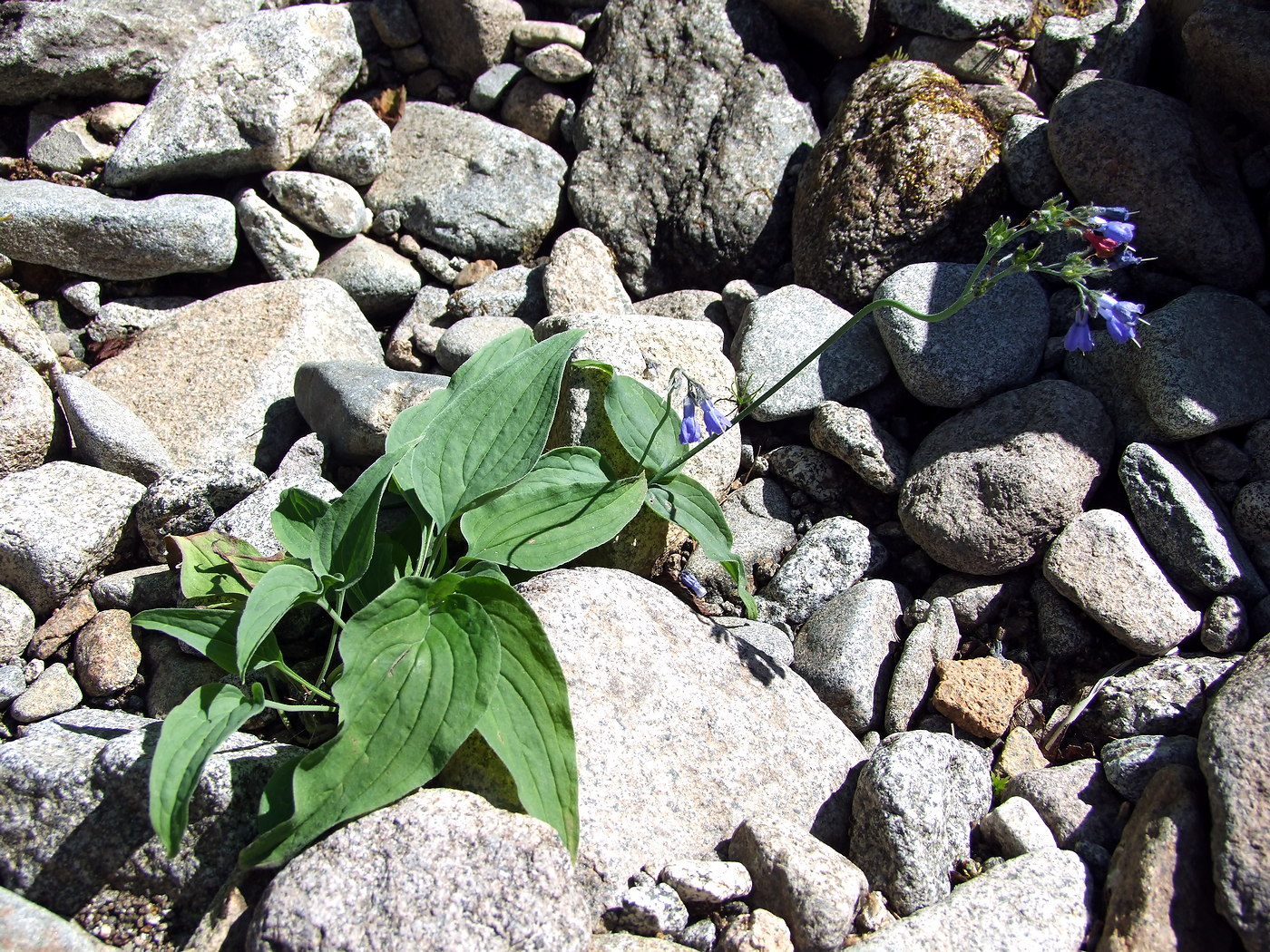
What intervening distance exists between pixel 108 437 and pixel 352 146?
250cm

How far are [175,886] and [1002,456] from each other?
362 centimetres

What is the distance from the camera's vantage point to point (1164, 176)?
443 cm

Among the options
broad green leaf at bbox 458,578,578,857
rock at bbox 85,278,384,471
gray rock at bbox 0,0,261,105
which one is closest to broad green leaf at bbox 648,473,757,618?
broad green leaf at bbox 458,578,578,857

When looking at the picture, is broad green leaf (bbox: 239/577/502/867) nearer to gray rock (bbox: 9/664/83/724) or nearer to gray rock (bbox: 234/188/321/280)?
gray rock (bbox: 9/664/83/724)

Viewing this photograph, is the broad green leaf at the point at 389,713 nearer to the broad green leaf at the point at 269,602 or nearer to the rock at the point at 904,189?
the broad green leaf at the point at 269,602

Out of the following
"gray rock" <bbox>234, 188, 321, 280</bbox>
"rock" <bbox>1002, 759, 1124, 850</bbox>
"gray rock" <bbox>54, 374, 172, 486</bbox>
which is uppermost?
"rock" <bbox>1002, 759, 1124, 850</bbox>

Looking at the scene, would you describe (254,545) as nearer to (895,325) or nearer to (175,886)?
(175,886)

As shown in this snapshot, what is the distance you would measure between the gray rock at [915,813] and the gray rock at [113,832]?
6.66 feet

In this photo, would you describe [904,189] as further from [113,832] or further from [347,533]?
[113,832]

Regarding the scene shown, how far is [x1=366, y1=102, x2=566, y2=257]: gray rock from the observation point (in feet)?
18.8

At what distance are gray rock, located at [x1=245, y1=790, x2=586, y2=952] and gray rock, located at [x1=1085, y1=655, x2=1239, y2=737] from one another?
222cm

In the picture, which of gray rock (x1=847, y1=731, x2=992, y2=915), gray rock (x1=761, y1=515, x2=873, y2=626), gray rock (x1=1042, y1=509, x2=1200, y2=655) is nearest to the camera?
gray rock (x1=847, y1=731, x2=992, y2=915)

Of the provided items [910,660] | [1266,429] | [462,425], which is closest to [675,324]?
[462,425]

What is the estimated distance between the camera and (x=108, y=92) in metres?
5.60
